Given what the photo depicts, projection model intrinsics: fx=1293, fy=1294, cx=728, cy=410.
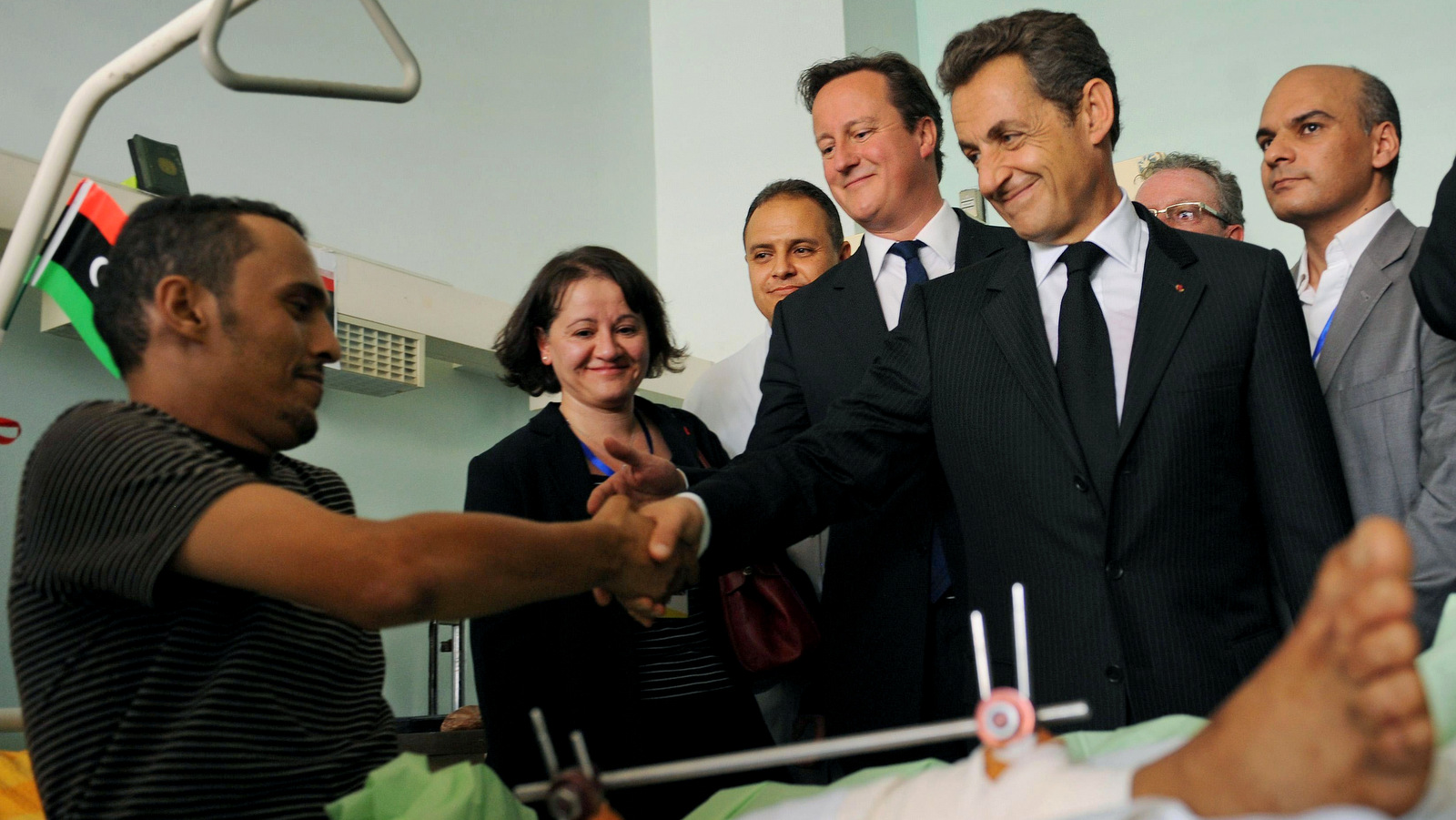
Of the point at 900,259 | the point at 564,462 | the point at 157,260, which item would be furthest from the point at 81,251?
the point at 900,259

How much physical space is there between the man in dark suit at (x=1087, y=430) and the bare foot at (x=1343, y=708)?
83 centimetres

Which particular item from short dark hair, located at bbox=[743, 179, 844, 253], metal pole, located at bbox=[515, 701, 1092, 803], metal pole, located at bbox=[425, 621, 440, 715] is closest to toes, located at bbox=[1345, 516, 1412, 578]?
metal pole, located at bbox=[515, 701, 1092, 803]

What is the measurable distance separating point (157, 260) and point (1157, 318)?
131cm

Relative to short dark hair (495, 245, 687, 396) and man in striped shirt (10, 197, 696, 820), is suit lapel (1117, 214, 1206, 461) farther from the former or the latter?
short dark hair (495, 245, 687, 396)

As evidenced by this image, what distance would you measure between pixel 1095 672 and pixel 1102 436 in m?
0.32

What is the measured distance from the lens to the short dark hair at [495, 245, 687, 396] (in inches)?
100

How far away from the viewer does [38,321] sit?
3260 mm

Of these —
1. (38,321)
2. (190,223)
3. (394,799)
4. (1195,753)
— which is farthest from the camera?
(38,321)

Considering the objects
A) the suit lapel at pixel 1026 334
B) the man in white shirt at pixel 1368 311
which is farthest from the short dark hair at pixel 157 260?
the man in white shirt at pixel 1368 311

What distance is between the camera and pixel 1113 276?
1.97 m

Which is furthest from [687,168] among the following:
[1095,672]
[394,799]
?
[394,799]

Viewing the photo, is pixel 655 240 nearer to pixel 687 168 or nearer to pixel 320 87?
pixel 687 168

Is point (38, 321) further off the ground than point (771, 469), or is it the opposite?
point (38, 321)

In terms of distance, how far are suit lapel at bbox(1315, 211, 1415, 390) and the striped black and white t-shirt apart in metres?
1.85
